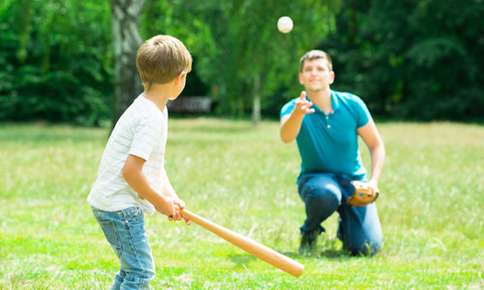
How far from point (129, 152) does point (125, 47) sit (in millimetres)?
13377

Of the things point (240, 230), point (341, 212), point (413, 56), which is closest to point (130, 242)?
point (341, 212)

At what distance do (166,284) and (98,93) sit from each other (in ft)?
85.9

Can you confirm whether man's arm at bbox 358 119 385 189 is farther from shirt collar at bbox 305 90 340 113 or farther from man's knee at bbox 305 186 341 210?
man's knee at bbox 305 186 341 210

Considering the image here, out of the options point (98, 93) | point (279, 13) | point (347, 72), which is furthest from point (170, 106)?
point (279, 13)

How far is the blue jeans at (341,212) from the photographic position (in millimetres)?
5727

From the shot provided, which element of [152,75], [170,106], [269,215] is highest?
[152,75]

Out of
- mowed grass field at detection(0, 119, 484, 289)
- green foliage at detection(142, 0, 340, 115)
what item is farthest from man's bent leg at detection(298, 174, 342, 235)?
green foliage at detection(142, 0, 340, 115)

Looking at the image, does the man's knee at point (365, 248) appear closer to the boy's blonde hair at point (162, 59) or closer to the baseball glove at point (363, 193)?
the baseball glove at point (363, 193)

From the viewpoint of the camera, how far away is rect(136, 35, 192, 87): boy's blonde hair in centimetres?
355

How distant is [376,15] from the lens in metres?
37.0

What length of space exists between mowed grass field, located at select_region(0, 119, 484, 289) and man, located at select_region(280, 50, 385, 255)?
0.18m

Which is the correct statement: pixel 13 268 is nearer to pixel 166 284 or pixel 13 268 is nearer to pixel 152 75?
pixel 166 284

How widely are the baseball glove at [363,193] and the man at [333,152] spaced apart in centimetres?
13

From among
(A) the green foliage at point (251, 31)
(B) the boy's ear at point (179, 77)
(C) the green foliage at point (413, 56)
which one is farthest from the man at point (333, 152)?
(C) the green foliage at point (413, 56)
